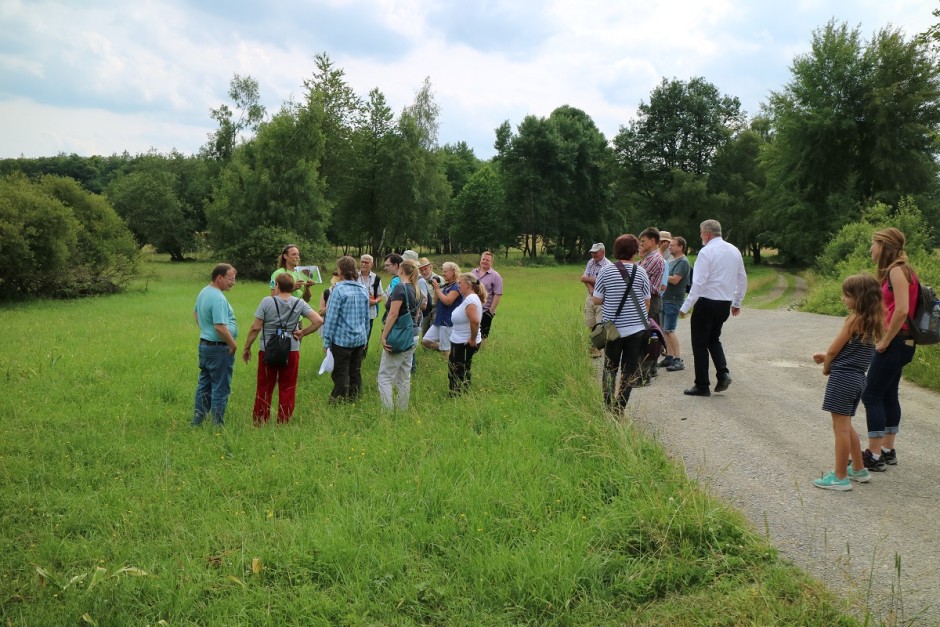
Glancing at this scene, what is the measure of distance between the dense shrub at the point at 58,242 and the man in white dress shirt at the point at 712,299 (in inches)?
922

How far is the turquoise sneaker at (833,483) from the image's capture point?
16.3ft

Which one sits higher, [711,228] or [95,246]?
[711,228]

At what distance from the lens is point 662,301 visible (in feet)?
32.3

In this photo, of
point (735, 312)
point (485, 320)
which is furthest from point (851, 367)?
point (485, 320)

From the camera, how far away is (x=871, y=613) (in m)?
3.28

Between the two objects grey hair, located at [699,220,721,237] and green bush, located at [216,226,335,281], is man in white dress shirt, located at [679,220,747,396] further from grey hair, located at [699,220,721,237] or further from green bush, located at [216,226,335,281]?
green bush, located at [216,226,335,281]

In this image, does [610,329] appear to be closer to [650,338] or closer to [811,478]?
[650,338]

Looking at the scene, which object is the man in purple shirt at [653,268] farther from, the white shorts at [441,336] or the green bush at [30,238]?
the green bush at [30,238]

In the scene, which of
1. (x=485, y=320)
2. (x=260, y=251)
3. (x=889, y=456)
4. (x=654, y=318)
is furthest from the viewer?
(x=260, y=251)

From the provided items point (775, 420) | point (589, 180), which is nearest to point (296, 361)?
point (775, 420)

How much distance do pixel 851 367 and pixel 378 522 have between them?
392 cm

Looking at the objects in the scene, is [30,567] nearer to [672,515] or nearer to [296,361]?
[296,361]

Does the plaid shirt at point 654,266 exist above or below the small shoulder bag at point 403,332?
above

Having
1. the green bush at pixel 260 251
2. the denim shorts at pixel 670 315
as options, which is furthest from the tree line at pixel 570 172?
the denim shorts at pixel 670 315
